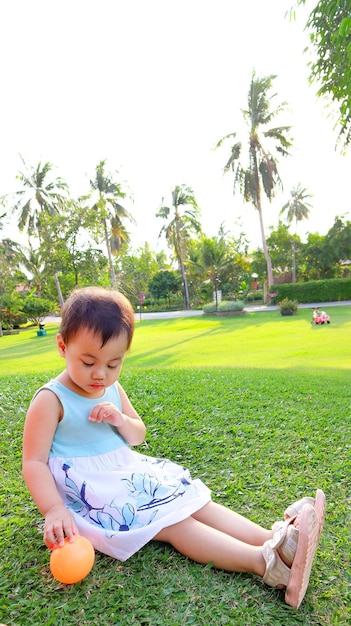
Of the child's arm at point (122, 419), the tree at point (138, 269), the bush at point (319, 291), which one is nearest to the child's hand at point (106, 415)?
the child's arm at point (122, 419)

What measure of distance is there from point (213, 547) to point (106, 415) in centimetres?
60

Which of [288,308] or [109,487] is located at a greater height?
[109,487]

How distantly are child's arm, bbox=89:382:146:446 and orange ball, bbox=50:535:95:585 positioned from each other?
430 mm

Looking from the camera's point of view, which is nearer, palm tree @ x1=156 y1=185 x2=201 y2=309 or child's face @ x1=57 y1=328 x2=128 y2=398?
child's face @ x1=57 y1=328 x2=128 y2=398

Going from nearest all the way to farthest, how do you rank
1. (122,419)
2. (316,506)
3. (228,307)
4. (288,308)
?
(316,506) < (122,419) < (288,308) < (228,307)

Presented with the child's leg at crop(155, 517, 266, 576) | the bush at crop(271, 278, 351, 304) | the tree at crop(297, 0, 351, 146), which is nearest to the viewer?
Result: the child's leg at crop(155, 517, 266, 576)

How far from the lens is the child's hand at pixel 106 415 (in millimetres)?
1627

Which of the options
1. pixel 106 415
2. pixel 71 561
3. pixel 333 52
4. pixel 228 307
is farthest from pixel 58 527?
pixel 228 307

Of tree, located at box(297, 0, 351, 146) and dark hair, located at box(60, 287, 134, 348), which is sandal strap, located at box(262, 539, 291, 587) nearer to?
dark hair, located at box(60, 287, 134, 348)

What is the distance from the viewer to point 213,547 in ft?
4.87

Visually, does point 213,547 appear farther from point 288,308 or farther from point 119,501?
point 288,308

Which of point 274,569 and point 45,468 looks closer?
point 274,569

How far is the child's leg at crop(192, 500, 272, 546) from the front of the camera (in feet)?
5.12

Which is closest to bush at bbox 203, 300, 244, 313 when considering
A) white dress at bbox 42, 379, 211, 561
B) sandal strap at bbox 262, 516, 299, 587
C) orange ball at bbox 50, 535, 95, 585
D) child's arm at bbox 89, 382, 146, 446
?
child's arm at bbox 89, 382, 146, 446
